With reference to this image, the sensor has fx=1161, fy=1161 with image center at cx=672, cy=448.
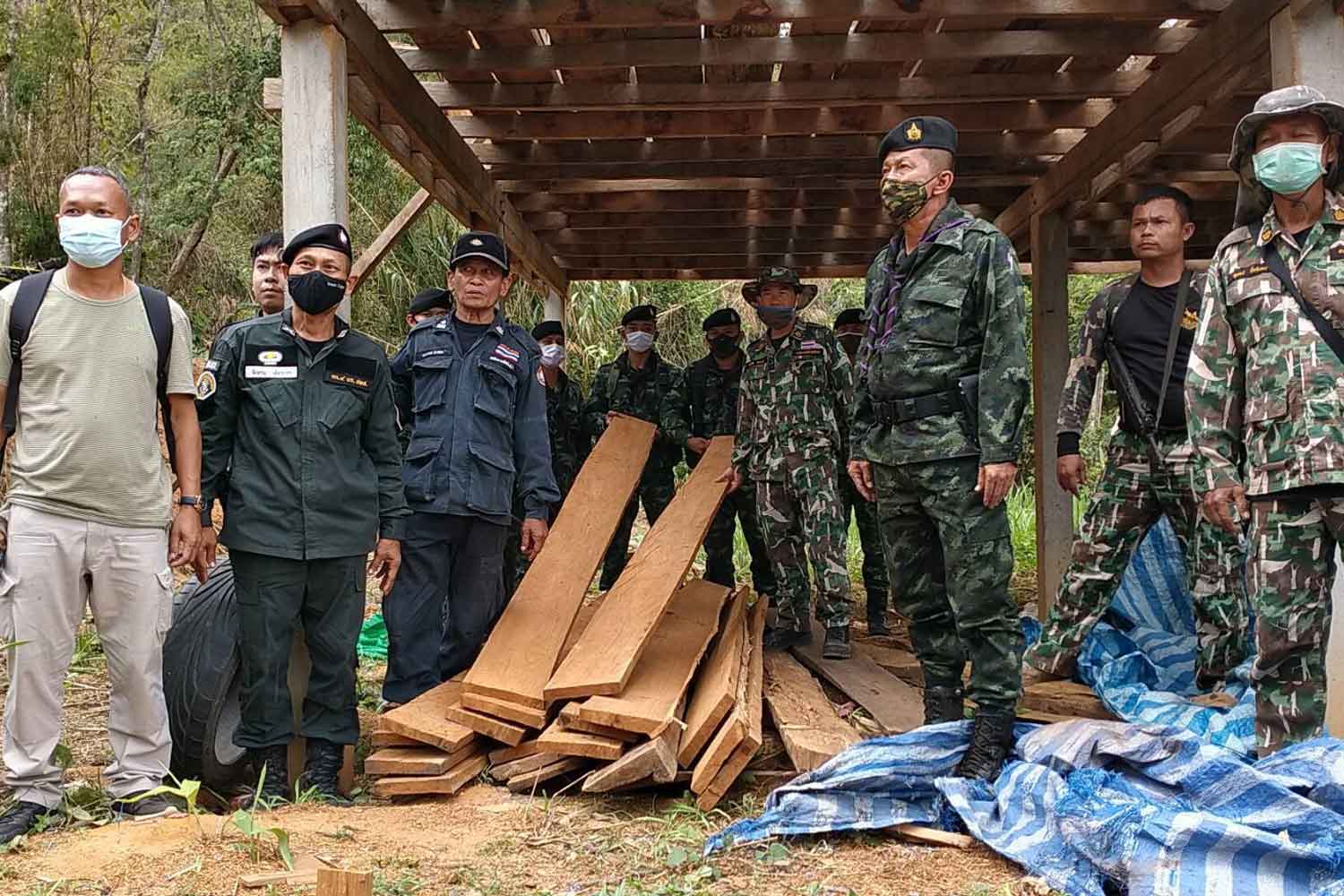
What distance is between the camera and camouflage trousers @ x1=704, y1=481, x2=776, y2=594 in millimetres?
7742

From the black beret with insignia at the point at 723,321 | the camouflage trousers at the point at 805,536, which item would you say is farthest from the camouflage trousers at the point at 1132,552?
the black beret with insignia at the point at 723,321


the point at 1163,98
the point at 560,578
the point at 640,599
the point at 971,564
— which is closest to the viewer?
the point at 971,564

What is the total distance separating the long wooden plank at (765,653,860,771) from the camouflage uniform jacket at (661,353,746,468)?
2537 mm

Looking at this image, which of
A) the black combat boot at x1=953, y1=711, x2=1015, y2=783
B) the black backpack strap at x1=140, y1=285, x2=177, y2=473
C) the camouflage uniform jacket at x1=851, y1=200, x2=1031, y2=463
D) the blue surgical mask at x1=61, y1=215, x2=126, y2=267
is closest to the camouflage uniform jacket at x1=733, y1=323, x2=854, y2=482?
the camouflage uniform jacket at x1=851, y1=200, x2=1031, y2=463

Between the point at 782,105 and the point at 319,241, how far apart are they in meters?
3.04

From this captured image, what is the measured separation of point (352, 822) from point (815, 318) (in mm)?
16377

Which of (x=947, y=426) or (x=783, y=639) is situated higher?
(x=947, y=426)

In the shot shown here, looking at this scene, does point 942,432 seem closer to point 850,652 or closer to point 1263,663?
point 1263,663

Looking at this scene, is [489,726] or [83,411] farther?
[489,726]

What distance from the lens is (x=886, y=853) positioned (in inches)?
136

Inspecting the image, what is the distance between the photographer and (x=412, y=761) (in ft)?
13.7

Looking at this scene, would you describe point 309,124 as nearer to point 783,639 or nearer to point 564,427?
point 783,639

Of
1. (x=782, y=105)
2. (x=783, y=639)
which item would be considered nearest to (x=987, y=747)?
(x=783, y=639)

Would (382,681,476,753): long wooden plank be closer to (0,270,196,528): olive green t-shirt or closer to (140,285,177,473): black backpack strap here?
(0,270,196,528): olive green t-shirt
